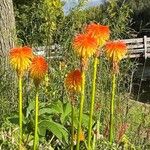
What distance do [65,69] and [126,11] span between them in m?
1.48

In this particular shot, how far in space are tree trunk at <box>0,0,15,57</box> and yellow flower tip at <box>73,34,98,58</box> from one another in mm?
4206

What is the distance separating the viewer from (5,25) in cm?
672

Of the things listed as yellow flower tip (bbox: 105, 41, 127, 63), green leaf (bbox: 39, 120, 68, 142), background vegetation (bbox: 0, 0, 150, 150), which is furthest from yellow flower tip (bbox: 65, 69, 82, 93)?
green leaf (bbox: 39, 120, 68, 142)

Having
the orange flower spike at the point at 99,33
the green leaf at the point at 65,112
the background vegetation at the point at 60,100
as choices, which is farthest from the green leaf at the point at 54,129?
the orange flower spike at the point at 99,33

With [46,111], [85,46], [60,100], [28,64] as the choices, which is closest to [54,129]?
[46,111]

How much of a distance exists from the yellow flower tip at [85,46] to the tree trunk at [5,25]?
421cm

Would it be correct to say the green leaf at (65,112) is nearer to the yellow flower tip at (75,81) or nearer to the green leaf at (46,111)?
the green leaf at (46,111)

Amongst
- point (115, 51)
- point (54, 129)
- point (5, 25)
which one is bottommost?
point (54, 129)

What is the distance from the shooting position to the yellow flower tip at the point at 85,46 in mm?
2445

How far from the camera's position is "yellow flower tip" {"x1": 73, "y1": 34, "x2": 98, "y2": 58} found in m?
2.45

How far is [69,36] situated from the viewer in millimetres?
5496

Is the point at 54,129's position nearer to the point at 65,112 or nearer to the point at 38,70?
the point at 65,112

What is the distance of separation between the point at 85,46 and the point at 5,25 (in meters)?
4.40

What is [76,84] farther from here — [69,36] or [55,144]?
[69,36]
